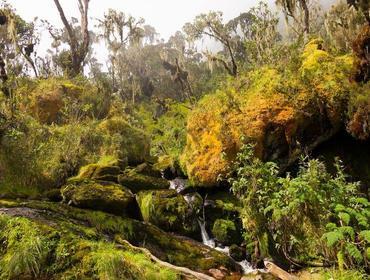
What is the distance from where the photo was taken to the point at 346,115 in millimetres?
11406

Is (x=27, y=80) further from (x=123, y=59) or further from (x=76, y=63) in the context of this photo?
(x=123, y=59)

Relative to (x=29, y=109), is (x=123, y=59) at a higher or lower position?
higher

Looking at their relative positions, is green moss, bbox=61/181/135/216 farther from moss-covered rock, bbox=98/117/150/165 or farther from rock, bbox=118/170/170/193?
moss-covered rock, bbox=98/117/150/165

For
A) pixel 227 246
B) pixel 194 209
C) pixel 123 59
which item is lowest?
pixel 227 246

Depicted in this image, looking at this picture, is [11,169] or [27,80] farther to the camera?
[27,80]

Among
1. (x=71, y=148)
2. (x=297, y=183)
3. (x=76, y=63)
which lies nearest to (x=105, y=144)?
(x=71, y=148)

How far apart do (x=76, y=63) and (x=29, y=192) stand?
18.8 meters

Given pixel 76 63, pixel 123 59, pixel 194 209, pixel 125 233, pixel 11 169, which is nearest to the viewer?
pixel 125 233

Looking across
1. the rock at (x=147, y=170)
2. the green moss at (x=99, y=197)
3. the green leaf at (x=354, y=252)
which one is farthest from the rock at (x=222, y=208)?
the green leaf at (x=354, y=252)

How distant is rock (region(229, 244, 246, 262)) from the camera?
1055cm

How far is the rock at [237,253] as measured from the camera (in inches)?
416

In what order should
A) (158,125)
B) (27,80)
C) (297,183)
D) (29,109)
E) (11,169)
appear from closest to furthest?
(297,183)
(11,169)
(29,109)
(27,80)
(158,125)

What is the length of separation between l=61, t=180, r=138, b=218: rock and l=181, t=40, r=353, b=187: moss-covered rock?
3007 millimetres

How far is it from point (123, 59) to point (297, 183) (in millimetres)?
45530
